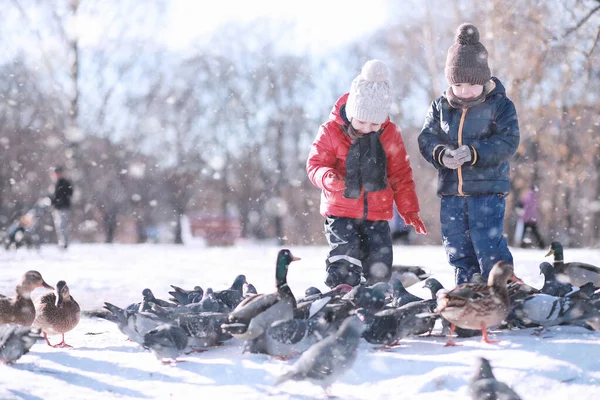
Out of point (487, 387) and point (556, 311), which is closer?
point (487, 387)

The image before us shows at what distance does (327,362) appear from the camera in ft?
11.9

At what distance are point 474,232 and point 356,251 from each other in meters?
0.98

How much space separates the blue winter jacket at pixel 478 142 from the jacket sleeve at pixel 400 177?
263 millimetres

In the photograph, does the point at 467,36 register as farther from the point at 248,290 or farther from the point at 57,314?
the point at 57,314

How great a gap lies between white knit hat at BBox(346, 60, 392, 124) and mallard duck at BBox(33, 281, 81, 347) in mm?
2643

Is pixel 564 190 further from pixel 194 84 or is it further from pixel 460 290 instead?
pixel 460 290

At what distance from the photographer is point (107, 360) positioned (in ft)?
15.2

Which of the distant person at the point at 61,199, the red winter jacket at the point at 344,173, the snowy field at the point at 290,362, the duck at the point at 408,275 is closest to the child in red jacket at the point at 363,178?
the red winter jacket at the point at 344,173

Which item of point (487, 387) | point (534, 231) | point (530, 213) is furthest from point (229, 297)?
point (534, 231)

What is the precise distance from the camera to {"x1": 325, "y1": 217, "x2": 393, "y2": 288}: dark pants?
5695 mm

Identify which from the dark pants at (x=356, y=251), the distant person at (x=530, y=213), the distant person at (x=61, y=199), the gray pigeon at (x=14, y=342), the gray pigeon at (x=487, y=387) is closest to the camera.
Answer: the gray pigeon at (x=487, y=387)

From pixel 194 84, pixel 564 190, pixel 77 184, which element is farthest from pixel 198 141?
pixel 564 190

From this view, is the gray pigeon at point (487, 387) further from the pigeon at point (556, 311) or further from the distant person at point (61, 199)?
the distant person at point (61, 199)

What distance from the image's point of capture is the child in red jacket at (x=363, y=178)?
561 cm
